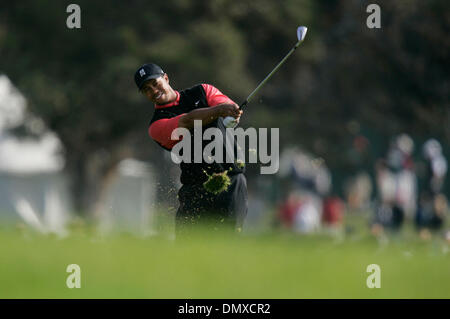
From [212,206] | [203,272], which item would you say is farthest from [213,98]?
[203,272]

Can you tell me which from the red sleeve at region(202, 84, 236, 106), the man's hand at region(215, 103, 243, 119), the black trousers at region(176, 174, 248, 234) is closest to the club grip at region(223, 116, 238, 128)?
the man's hand at region(215, 103, 243, 119)

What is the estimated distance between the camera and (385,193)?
73.9ft

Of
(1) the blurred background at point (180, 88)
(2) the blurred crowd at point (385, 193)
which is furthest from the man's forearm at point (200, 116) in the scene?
(1) the blurred background at point (180, 88)

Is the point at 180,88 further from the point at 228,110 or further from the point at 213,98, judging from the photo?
the point at 228,110

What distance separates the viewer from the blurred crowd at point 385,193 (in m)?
18.3

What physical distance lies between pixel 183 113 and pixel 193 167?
0.53 meters

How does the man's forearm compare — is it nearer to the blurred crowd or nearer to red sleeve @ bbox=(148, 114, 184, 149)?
red sleeve @ bbox=(148, 114, 184, 149)

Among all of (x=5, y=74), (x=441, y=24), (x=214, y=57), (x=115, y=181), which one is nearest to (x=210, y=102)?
(x=441, y=24)

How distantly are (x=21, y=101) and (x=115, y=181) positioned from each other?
6.94 m

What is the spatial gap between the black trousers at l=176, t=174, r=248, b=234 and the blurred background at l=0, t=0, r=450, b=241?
62.2 feet

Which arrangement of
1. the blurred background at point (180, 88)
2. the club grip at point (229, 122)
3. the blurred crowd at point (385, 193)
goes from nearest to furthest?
the club grip at point (229, 122) → the blurred crowd at point (385, 193) → the blurred background at point (180, 88)

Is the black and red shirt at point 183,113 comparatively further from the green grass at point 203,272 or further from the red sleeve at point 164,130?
the green grass at point 203,272

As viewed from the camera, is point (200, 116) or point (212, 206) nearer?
point (200, 116)
